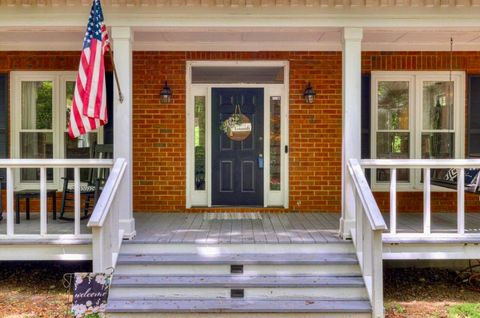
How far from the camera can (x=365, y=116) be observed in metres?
6.61

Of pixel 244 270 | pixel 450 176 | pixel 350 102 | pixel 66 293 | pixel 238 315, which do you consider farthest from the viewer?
pixel 450 176

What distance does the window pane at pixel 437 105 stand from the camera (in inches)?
264

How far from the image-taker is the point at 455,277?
547 centimetres

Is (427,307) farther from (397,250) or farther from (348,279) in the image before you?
(348,279)

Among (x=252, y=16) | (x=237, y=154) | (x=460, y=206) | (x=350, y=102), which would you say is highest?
(x=252, y=16)

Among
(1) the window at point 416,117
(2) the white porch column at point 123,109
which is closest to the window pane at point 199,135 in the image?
(2) the white porch column at point 123,109

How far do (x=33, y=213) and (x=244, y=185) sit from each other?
125 inches

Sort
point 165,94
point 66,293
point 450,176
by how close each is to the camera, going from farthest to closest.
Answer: point 165,94 → point 450,176 → point 66,293

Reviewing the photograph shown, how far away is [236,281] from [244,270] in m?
0.19

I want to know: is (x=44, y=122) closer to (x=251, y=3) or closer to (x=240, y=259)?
(x=251, y=3)

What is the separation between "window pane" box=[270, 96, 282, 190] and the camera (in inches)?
268

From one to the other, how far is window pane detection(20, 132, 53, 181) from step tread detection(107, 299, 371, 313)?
11.2 feet

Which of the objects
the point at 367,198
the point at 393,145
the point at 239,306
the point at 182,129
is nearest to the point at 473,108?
the point at 393,145

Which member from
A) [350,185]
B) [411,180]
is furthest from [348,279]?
[411,180]
